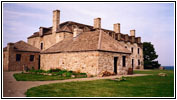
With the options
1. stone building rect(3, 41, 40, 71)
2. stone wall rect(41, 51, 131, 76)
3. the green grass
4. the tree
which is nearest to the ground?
the green grass

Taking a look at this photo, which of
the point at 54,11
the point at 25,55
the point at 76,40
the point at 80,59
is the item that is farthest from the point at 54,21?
the point at 80,59

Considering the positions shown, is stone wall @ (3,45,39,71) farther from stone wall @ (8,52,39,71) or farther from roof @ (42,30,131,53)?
roof @ (42,30,131,53)

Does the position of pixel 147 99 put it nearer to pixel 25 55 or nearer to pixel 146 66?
pixel 25 55

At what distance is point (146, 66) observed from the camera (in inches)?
1756

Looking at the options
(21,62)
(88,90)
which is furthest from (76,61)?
(21,62)

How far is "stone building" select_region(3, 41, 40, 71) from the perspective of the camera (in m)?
26.8

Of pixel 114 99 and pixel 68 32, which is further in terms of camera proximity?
pixel 68 32

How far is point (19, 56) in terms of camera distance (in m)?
28.1

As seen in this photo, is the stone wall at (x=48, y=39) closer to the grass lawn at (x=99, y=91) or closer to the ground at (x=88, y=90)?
the ground at (x=88, y=90)

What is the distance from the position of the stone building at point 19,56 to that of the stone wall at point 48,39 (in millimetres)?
2510

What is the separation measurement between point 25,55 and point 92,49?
15888 millimetres

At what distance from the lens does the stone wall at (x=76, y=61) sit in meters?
17.2

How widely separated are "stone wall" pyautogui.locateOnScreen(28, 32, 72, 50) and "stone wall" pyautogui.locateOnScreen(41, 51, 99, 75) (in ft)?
19.2

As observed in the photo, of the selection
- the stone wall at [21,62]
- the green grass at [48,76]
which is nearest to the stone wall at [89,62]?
the green grass at [48,76]
